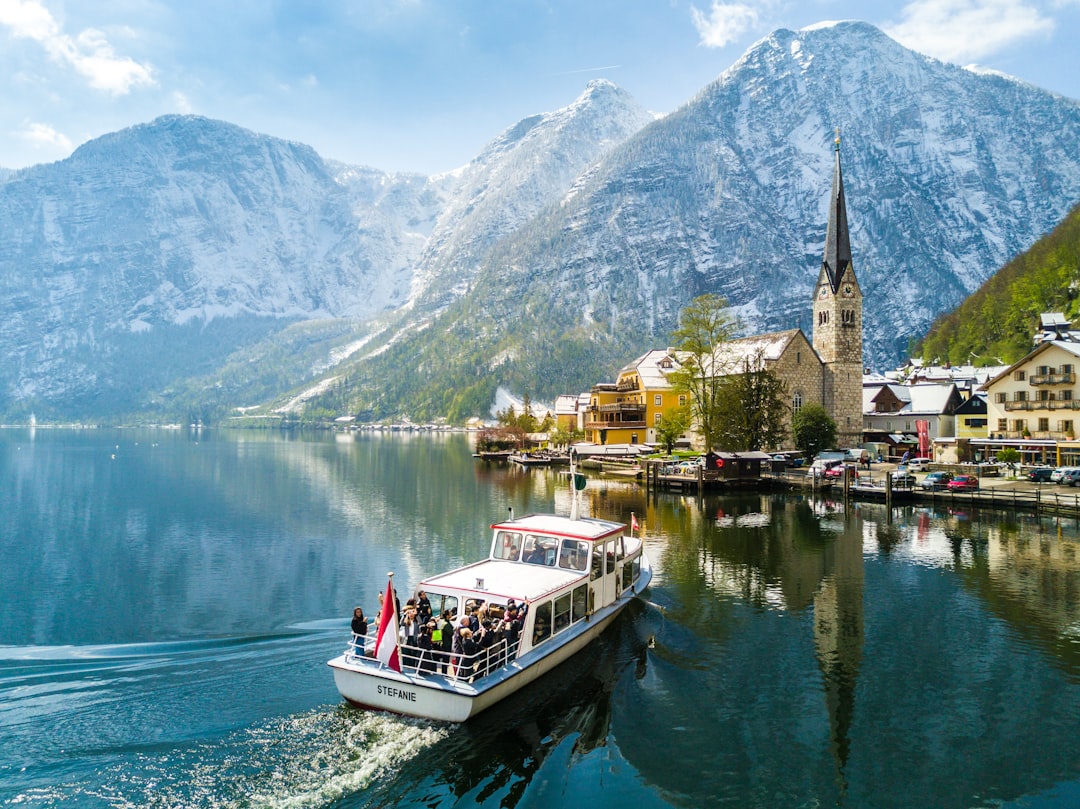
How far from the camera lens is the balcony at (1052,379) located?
229 feet

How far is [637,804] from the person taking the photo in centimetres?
1609

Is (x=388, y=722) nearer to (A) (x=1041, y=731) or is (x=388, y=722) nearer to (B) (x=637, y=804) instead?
(B) (x=637, y=804)

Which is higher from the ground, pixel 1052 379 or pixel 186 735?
pixel 1052 379

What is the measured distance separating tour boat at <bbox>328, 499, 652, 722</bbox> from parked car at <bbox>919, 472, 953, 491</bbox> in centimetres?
4403

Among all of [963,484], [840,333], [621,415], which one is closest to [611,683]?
[963,484]

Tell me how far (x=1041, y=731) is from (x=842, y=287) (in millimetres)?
94307

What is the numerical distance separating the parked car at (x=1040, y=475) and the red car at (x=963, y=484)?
8792 millimetres

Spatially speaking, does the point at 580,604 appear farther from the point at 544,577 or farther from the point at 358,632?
the point at 358,632

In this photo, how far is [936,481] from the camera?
208 feet

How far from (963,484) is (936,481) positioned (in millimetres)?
2481

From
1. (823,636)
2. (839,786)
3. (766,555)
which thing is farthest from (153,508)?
(839,786)

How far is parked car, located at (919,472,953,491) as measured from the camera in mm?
62469

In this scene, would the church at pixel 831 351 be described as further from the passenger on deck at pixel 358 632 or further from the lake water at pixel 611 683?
the passenger on deck at pixel 358 632

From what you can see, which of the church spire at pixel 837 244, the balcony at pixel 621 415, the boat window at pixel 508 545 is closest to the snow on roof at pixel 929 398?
the church spire at pixel 837 244
